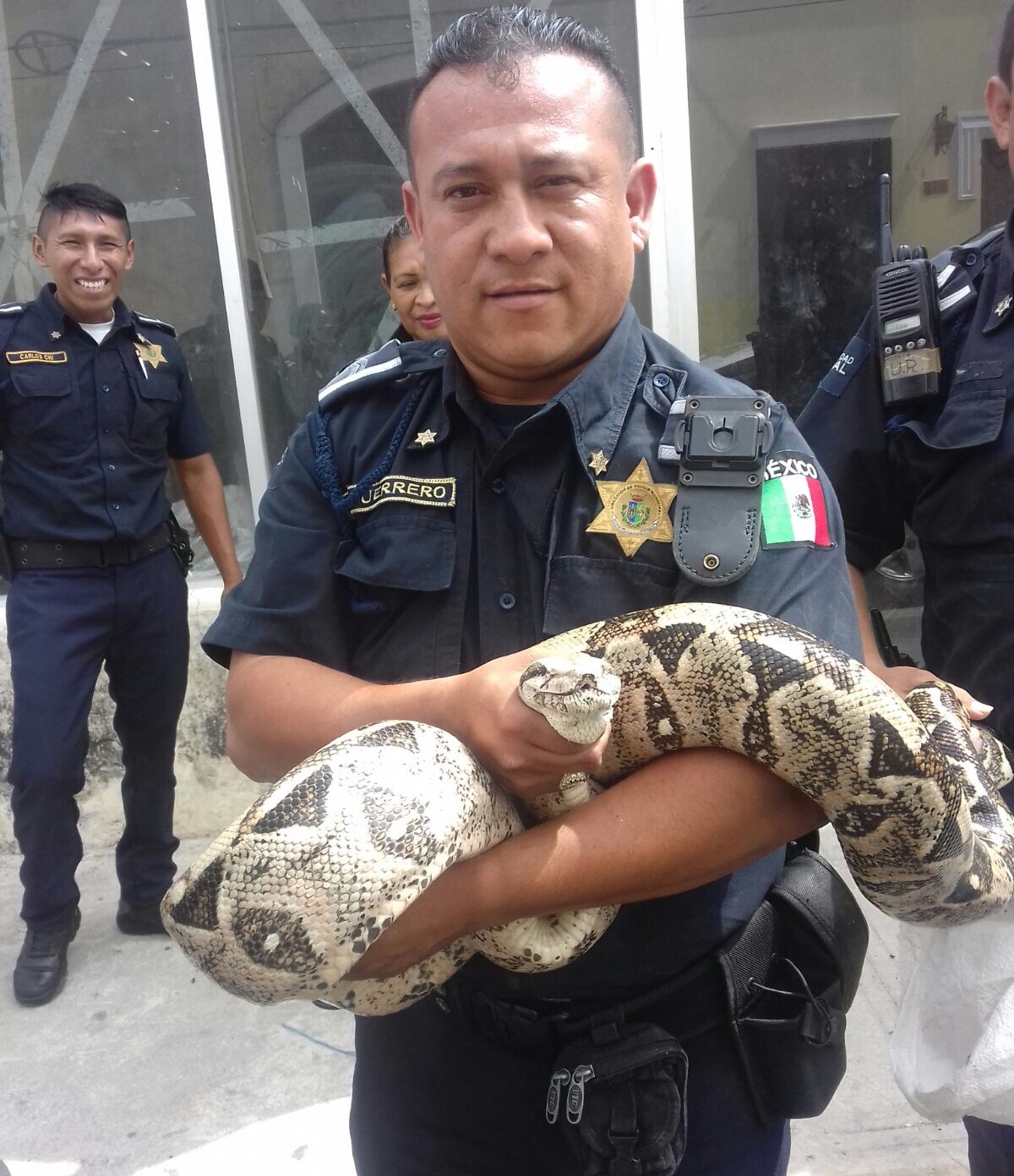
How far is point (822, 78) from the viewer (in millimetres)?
5602

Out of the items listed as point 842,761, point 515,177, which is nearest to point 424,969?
point 842,761

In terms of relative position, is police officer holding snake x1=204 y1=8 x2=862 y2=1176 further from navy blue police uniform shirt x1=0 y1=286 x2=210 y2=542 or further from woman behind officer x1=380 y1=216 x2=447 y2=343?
navy blue police uniform shirt x1=0 y1=286 x2=210 y2=542

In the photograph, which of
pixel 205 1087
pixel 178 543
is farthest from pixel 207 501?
pixel 205 1087

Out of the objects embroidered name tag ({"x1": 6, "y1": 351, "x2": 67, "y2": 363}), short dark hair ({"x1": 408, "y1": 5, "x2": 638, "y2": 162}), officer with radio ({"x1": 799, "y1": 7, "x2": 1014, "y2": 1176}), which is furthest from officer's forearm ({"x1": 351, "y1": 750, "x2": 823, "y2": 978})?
embroidered name tag ({"x1": 6, "y1": 351, "x2": 67, "y2": 363})

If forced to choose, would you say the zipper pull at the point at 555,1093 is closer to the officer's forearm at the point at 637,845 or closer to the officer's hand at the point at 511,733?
the officer's forearm at the point at 637,845

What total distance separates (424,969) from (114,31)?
5914 mm

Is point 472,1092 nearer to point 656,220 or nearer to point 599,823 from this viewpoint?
point 599,823

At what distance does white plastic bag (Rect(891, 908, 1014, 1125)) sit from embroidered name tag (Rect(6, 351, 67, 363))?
4.51m

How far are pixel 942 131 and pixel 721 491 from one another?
5173 mm

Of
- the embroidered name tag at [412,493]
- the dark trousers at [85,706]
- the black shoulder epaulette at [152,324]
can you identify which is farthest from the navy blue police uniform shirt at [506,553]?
the black shoulder epaulette at [152,324]

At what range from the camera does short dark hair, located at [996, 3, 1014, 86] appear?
2.34m

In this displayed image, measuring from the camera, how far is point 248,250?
578cm

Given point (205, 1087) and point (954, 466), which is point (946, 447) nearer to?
point (954, 466)

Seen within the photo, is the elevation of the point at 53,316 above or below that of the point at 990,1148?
above
